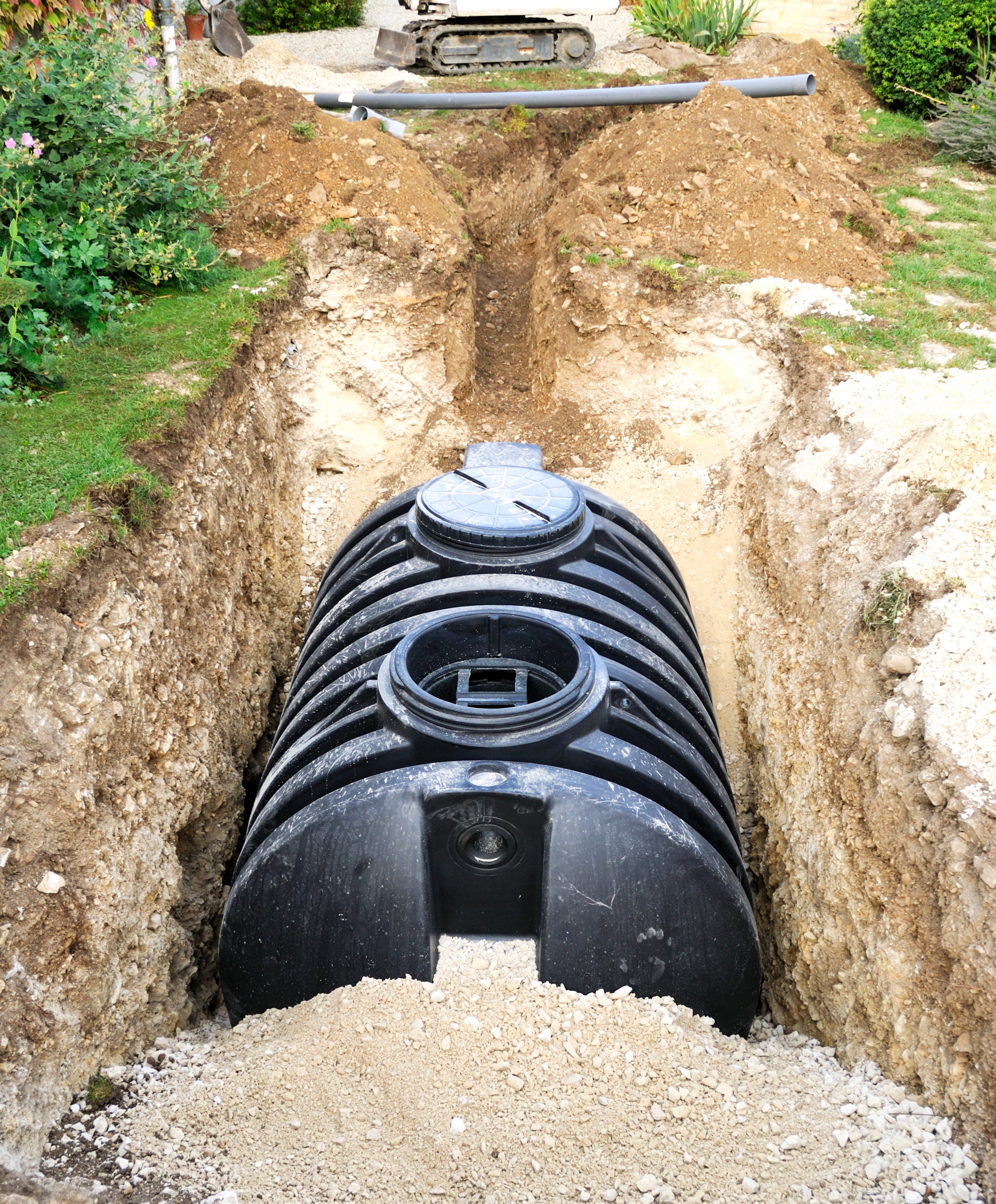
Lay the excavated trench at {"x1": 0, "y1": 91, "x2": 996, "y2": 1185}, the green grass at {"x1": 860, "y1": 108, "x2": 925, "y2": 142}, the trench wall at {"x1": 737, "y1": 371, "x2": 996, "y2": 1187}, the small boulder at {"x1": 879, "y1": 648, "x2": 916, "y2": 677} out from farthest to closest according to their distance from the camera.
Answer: the green grass at {"x1": 860, "y1": 108, "x2": 925, "y2": 142} < the small boulder at {"x1": 879, "y1": 648, "x2": 916, "y2": 677} < the excavated trench at {"x1": 0, "y1": 91, "x2": 996, "y2": 1185} < the trench wall at {"x1": 737, "y1": 371, "x2": 996, "y2": 1187}

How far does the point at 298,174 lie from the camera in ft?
26.2

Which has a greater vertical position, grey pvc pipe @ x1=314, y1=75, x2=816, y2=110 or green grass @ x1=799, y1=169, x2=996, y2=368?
grey pvc pipe @ x1=314, y1=75, x2=816, y2=110

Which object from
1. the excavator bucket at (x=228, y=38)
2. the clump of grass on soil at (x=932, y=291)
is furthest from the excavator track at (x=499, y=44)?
the clump of grass on soil at (x=932, y=291)

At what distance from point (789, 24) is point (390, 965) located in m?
19.8

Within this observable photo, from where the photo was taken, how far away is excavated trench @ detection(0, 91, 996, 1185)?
3.22 metres

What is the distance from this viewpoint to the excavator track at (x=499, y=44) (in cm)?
1315

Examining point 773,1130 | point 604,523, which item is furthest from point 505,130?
point 773,1130

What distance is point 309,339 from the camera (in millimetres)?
7305

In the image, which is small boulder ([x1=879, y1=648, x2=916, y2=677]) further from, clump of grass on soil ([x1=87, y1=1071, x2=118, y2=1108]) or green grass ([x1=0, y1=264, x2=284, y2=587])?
green grass ([x1=0, y1=264, x2=284, y2=587])

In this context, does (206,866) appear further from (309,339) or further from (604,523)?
(309,339)

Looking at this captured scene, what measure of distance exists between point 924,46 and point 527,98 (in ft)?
18.1

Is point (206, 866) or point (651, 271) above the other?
point (651, 271)

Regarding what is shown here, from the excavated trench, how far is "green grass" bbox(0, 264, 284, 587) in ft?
0.66

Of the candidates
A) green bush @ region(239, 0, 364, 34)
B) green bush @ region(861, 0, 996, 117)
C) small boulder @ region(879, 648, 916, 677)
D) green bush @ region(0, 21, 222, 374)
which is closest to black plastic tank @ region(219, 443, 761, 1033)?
small boulder @ region(879, 648, 916, 677)
